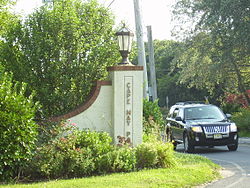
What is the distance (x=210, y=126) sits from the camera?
18.4 metres

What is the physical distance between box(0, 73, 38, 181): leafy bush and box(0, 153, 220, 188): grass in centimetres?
72

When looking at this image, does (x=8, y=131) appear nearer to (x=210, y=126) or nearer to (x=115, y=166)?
(x=115, y=166)

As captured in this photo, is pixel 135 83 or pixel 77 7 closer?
pixel 135 83

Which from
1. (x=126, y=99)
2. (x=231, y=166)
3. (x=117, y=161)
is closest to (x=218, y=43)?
(x=231, y=166)

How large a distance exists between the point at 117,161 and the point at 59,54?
377 cm

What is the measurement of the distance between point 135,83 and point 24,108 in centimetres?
309

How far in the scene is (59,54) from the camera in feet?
45.3

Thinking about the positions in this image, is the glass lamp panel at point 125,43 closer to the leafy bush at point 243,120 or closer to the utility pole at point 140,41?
the utility pole at point 140,41

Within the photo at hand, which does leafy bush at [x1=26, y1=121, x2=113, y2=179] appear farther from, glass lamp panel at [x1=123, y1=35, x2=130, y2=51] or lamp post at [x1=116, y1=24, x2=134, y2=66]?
glass lamp panel at [x1=123, y1=35, x2=130, y2=51]

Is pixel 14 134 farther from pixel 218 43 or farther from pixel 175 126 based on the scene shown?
pixel 218 43

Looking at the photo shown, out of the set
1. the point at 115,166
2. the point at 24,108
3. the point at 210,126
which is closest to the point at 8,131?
the point at 24,108

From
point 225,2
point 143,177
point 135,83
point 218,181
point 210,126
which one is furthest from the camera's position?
point 225,2

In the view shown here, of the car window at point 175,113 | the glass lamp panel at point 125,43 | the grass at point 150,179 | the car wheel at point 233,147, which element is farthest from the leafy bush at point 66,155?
the car window at point 175,113

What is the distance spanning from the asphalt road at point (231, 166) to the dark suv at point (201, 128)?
491mm
